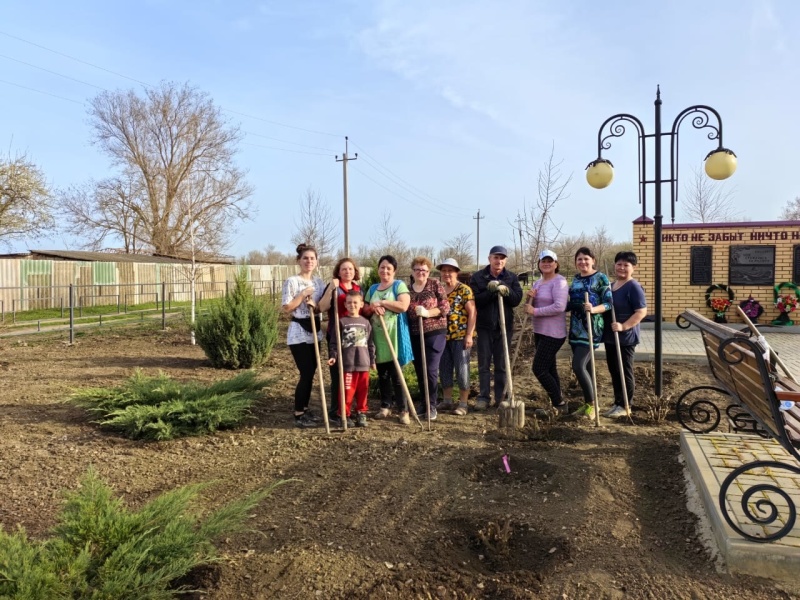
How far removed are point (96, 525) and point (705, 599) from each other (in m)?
2.55

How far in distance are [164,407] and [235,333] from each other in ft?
11.7

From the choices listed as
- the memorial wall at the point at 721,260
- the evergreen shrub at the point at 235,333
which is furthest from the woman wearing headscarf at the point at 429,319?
the memorial wall at the point at 721,260

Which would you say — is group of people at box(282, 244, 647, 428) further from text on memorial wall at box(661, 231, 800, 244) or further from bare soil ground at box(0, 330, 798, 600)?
text on memorial wall at box(661, 231, 800, 244)

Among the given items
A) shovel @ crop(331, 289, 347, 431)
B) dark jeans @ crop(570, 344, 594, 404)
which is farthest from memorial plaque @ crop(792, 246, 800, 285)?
shovel @ crop(331, 289, 347, 431)

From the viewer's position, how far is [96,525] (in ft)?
7.46

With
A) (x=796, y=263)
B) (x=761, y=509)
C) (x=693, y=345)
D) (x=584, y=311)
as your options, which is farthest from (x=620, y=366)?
(x=796, y=263)

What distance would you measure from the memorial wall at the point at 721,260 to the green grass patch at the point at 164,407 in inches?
385

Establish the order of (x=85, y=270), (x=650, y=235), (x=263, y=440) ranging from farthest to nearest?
(x=85, y=270) → (x=650, y=235) → (x=263, y=440)

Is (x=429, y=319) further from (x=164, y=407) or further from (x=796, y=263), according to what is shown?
(x=796, y=263)

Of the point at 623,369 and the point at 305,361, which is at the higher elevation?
the point at 305,361

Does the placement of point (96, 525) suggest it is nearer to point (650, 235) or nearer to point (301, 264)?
point (301, 264)

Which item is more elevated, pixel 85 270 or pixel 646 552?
pixel 85 270

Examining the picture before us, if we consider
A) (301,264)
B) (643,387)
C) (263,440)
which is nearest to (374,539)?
(263,440)

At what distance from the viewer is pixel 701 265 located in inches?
490
